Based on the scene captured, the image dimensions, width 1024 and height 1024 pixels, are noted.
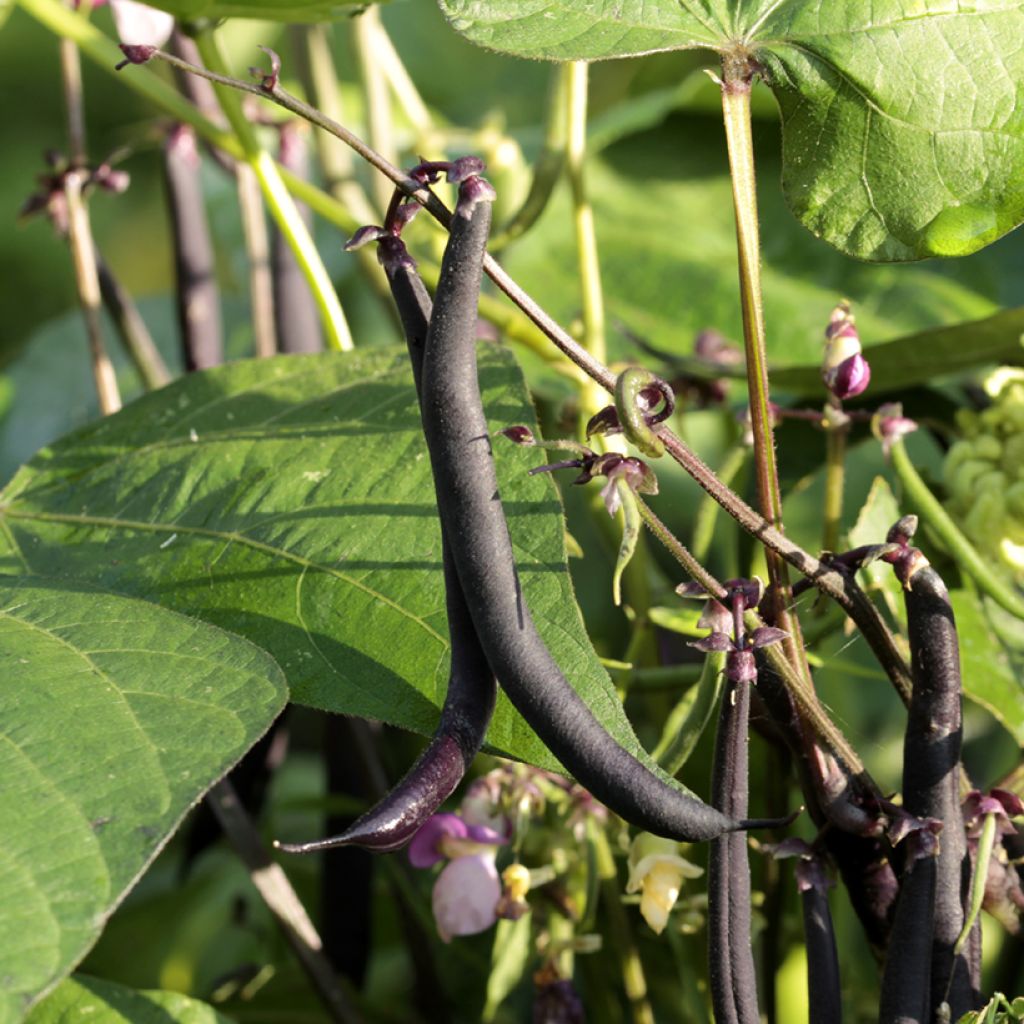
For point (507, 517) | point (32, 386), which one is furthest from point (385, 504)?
point (32, 386)

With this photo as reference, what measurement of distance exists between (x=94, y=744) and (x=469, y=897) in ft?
0.50

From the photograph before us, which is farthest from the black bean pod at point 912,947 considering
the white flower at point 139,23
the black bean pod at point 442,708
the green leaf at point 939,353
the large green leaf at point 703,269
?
the white flower at point 139,23

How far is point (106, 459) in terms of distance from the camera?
0.43m

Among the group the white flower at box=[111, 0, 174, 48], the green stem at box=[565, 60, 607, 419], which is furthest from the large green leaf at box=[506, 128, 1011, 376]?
the white flower at box=[111, 0, 174, 48]

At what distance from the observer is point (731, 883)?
0.29m

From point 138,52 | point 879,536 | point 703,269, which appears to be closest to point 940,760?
point 879,536

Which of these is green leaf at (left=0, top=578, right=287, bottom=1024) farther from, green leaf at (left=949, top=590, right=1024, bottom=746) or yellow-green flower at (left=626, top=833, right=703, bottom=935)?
green leaf at (left=949, top=590, right=1024, bottom=746)

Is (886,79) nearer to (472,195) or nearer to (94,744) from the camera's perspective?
(472,195)

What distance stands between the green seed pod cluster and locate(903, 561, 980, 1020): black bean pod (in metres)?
0.13

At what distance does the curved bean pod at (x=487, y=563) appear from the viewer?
10.5 inches

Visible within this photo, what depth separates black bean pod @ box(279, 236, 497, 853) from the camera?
10.6 inches

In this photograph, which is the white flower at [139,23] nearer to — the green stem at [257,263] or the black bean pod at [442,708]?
the green stem at [257,263]

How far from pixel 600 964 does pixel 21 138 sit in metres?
1.26

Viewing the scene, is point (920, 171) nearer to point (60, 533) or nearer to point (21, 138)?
point (60, 533)
